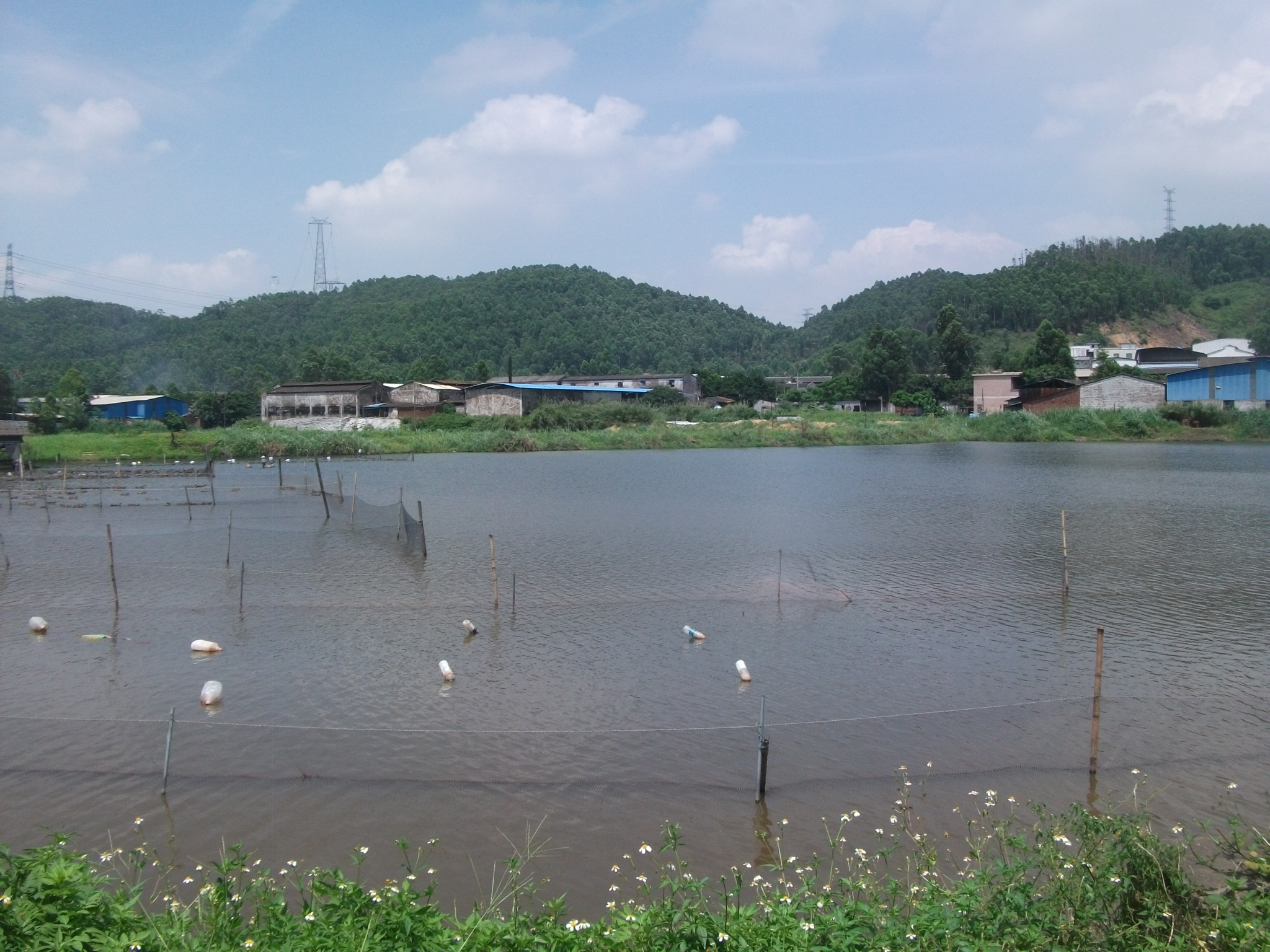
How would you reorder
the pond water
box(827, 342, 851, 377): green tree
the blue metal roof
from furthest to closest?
1. box(827, 342, 851, 377): green tree
2. the blue metal roof
3. the pond water

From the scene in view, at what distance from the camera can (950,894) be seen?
16.5 feet

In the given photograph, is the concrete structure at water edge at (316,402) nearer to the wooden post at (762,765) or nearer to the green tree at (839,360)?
the green tree at (839,360)

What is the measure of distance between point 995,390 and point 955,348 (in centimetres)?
899

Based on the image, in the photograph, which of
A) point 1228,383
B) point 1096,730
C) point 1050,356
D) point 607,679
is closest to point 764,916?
point 1096,730

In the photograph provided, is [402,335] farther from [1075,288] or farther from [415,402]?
[1075,288]

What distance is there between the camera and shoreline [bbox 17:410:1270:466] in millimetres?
57156

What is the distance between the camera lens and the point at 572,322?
125375mm

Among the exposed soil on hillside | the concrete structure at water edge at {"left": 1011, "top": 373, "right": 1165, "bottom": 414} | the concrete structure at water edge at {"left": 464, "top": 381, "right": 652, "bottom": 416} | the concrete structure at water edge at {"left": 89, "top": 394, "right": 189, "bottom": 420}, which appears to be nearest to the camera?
the concrete structure at water edge at {"left": 1011, "top": 373, "right": 1165, "bottom": 414}

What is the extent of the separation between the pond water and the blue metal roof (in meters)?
47.0

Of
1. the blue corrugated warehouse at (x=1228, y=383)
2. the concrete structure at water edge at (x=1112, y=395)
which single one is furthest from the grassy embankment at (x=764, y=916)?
the concrete structure at water edge at (x=1112, y=395)

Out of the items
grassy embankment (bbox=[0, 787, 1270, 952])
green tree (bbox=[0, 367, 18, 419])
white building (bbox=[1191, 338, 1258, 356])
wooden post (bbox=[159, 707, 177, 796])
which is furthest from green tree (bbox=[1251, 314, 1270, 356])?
wooden post (bbox=[159, 707, 177, 796])

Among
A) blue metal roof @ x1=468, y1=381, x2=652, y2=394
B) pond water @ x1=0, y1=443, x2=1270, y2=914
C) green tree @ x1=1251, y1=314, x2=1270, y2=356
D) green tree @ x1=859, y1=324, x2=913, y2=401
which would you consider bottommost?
pond water @ x1=0, y1=443, x2=1270, y2=914

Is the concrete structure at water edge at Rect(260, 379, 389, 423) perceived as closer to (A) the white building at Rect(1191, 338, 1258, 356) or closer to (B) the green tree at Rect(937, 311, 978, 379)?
(B) the green tree at Rect(937, 311, 978, 379)

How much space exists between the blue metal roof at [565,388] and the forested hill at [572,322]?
1694 centimetres
